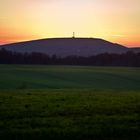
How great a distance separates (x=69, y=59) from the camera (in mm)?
129375

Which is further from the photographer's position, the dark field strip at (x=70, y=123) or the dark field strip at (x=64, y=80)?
the dark field strip at (x=64, y=80)

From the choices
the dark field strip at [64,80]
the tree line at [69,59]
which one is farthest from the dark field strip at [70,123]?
the tree line at [69,59]

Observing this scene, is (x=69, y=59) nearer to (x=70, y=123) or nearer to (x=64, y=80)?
(x=64, y=80)

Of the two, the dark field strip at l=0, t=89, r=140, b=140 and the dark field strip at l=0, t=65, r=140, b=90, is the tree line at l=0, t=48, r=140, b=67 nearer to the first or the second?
the dark field strip at l=0, t=65, r=140, b=90

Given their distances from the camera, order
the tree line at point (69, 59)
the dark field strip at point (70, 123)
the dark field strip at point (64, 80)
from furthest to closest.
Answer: the tree line at point (69, 59)
the dark field strip at point (64, 80)
the dark field strip at point (70, 123)

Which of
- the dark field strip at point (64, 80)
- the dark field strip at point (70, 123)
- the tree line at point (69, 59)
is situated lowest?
the dark field strip at point (64, 80)

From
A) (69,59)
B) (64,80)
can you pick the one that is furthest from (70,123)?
(69,59)

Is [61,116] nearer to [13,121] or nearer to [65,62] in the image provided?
[13,121]

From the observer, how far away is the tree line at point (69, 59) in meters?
123

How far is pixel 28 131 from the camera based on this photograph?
11250 millimetres

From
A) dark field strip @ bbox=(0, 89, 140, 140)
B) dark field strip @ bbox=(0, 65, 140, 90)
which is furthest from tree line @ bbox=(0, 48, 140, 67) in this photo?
dark field strip @ bbox=(0, 89, 140, 140)

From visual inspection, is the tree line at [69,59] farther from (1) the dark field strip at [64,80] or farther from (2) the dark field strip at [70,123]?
(2) the dark field strip at [70,123]

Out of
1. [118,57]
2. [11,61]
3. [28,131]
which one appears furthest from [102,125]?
[118,57]

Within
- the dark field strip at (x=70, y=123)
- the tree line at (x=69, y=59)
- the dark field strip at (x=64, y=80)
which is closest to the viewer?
the dark field strip at (x=70, y=123)
